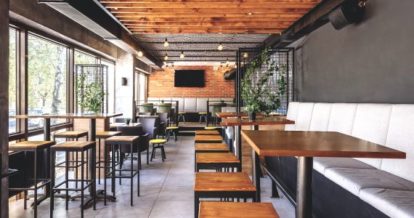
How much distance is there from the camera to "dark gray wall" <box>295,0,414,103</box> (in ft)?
10.3

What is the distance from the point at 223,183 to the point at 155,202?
2049 millimetres

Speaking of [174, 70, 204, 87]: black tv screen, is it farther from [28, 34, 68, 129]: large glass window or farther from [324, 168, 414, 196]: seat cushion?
[324, 168, 414, 196]: seat cushion

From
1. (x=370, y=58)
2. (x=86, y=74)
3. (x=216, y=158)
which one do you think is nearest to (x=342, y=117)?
(x=370, y=58)

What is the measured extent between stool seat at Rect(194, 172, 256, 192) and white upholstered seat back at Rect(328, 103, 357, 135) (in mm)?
1778

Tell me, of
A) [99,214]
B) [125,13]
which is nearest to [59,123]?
[125,13]

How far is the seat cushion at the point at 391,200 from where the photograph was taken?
1842 millimetres

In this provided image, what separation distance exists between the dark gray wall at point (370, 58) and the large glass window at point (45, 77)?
14.5 ft

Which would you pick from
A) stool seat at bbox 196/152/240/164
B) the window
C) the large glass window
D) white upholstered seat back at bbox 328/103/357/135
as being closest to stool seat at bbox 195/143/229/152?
stool seat at bbox 196/152/240/164

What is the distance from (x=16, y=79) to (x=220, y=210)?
12.8ft

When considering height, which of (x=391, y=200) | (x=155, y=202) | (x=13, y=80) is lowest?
(x=155, y=202)

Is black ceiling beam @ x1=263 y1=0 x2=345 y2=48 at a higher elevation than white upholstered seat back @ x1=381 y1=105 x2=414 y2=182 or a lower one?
higher

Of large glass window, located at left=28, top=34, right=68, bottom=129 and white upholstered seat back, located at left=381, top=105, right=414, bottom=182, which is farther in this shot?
large glass window, located at left=28, top=34, right=68, bottom=129

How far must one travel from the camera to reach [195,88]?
48.4 feet

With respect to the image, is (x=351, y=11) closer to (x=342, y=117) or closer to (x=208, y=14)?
(x=342, y=117)
